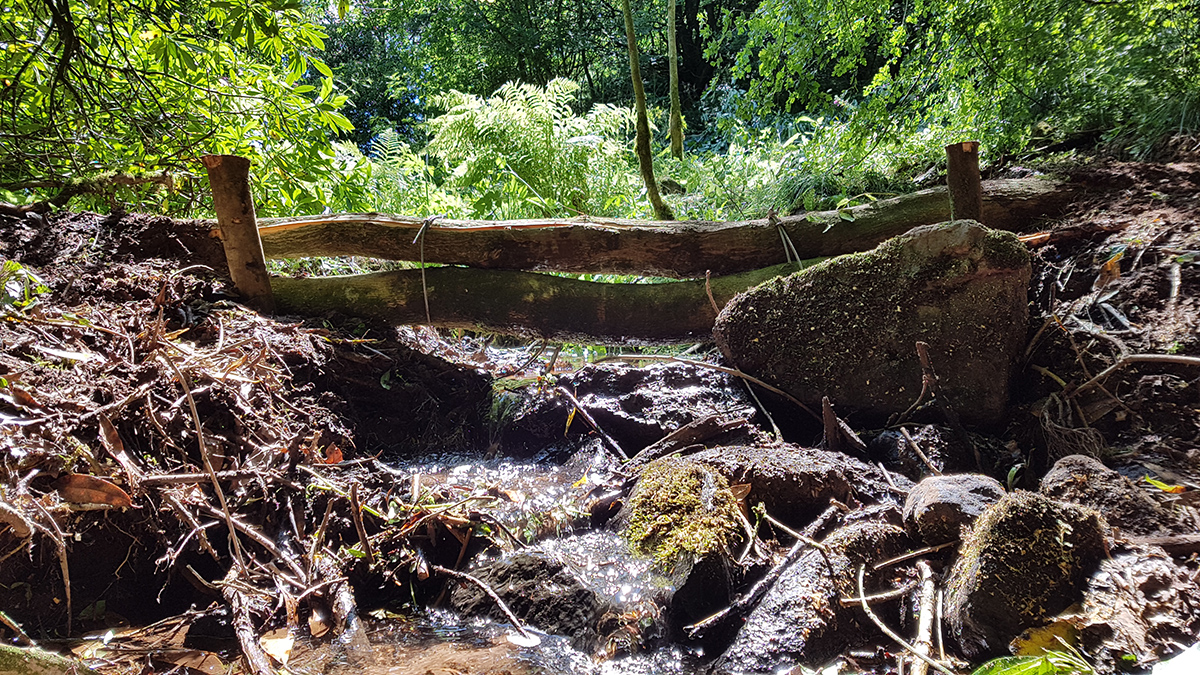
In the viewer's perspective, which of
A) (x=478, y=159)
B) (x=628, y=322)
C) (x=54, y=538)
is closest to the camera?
(x=54, y=538)

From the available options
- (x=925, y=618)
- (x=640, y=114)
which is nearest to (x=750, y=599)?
(x=925, y=618)

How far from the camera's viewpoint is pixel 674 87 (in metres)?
6.09

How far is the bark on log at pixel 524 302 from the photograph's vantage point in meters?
3.69

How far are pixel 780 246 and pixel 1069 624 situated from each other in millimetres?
2565

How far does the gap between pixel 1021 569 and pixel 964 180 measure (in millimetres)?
2219

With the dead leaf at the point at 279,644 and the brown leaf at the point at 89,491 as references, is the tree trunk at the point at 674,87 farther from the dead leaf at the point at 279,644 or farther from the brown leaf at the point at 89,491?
the dead leaf at the point at 279,644

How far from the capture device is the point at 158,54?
2.97m

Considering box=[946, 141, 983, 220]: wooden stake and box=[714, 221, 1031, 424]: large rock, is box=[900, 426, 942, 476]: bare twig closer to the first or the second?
box=[714, 221, 1031, 424]: large rock

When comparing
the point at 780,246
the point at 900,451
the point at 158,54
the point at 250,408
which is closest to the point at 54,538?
the point at 250,408

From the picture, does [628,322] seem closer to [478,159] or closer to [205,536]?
[205,536]

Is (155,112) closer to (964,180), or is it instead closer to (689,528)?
(689,528)

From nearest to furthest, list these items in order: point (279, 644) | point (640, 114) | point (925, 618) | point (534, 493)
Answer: point (925, 618)
point (279, 644)
point (534, 493)
point (640, 114)

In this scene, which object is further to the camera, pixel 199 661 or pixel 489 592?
pixel 489 592

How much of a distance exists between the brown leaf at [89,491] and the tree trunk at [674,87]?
5.40 m
